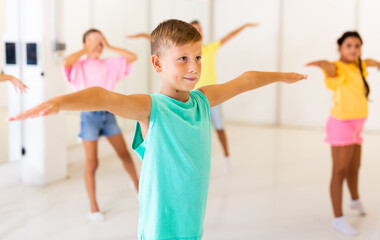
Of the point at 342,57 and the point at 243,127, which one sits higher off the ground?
the point at 342,57

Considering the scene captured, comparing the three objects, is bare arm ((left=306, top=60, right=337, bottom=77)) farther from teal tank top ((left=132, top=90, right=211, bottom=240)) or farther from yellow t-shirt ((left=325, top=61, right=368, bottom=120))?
teal tank top ((left=132, top=90, right=211, bottom=240))

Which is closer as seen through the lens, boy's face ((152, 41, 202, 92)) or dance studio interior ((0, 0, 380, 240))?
boy's face ((152, 41, 202, 92))

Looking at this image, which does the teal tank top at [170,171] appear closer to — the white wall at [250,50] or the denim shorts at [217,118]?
the denim shorts at [217,118]

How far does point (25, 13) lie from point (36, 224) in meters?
1.66

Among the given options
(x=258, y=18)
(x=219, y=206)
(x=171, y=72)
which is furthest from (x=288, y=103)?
(x=171, y=72)

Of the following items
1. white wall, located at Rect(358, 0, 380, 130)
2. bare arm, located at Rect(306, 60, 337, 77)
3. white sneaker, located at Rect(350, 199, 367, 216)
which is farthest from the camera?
white wall, located at Rect(358, 0, 380, 130)

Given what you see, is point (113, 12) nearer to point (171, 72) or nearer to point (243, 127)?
point (243, 127)

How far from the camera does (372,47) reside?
564cm

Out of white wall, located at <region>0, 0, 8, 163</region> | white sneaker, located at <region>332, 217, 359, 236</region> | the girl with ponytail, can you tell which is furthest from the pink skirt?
white wall, located at <region>0, 0, 8, 163</region>

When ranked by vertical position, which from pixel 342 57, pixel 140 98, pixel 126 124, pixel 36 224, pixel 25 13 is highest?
pixel 25 13

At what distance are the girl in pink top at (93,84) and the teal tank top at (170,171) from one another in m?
1.48

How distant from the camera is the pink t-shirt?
2.77 m

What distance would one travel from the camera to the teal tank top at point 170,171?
1.26 meters

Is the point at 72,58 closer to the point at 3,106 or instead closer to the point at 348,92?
the point at 3,106
